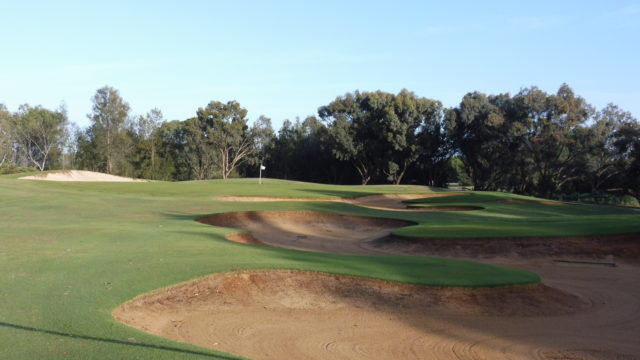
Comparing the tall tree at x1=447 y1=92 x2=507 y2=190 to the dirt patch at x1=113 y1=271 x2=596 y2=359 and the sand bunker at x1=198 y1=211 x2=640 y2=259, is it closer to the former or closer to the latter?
the sand bunker at x1=198 y1=211 x2=640 y2=259

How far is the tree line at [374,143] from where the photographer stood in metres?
66.6

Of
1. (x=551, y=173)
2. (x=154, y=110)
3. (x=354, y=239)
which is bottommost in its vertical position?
(x=354, y=239)

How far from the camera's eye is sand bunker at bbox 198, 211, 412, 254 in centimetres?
2400

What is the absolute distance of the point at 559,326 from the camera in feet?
36.9

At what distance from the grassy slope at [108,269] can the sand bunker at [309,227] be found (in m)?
3.15

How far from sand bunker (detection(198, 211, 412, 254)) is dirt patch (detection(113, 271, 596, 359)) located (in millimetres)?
9825

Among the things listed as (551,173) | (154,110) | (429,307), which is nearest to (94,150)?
(154,110)

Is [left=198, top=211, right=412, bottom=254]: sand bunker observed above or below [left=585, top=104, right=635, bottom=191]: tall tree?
below

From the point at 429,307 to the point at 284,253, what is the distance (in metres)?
5.62

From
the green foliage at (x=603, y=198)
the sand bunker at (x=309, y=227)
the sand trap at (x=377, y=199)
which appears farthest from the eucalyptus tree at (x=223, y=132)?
the sand bunker at (x=309, y=227)

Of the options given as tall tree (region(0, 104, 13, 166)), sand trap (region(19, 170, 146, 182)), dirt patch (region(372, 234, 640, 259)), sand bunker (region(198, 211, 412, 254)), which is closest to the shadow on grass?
dirt patch (region(372, 234, 640, 259))

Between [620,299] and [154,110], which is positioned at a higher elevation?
[154,110]

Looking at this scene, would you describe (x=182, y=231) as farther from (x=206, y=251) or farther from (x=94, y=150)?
(x=94, y=150)

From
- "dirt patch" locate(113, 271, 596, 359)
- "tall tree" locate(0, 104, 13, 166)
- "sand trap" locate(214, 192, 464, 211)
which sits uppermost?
"tall tree" locate(0, 104, 13, 166)
